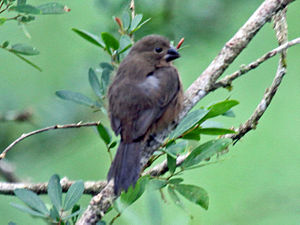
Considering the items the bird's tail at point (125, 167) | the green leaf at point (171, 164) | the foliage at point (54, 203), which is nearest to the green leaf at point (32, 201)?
the foliage at point (54, 203)

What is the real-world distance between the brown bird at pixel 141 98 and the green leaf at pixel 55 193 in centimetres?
31

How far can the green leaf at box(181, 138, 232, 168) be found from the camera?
257 centimetres

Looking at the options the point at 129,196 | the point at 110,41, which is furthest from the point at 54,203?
the point at 110,41

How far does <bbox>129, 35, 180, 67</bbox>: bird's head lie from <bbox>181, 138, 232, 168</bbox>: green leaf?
1357 mm

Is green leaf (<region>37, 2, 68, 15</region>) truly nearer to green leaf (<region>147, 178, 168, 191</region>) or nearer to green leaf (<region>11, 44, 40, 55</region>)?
green leaf (<region>11, 44, 40, 55</region>)

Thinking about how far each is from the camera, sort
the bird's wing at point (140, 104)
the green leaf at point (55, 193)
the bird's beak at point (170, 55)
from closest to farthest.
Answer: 1. the green leaf at point (55, 193)
2. the bird's wing at point (140, 104)
3. the bird's beak at point (170, 55)

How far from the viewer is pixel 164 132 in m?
3.19

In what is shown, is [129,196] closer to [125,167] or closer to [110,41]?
[125,167]

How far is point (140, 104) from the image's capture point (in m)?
3.44

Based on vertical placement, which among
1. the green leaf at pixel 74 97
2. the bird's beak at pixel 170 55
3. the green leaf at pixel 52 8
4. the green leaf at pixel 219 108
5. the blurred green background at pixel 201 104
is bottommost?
the blurred green background at pixel 201 104

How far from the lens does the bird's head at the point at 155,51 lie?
12.8 ft

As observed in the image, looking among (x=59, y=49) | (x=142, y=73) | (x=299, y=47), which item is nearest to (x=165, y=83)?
(x=142, y=73)

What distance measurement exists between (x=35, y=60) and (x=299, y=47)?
319 centimetres

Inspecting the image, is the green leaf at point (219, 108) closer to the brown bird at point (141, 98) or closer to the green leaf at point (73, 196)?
the brown bird at point (141, 98)
